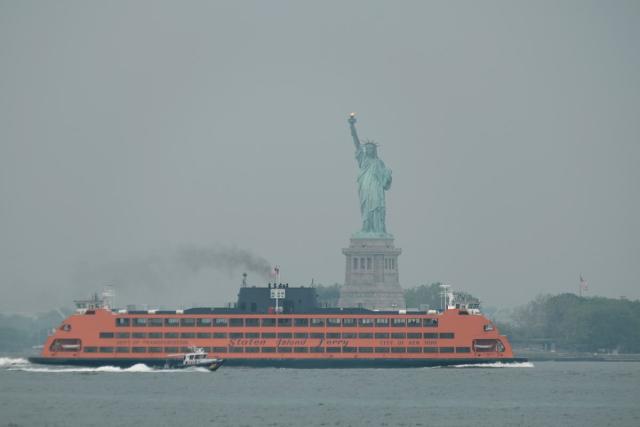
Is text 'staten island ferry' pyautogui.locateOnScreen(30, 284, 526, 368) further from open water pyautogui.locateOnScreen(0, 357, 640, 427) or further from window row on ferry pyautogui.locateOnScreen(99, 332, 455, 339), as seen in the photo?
open water pyautogui.locateOnScreen(0, 357, 640, 427)

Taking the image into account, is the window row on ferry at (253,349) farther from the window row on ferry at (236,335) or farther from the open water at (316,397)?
the open water at (316,397)

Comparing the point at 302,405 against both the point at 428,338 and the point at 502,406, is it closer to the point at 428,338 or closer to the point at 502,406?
the point at 502,406

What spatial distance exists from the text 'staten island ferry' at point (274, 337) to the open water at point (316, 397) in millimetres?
1408

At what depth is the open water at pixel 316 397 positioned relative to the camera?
119000mm

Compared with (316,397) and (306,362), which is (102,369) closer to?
(306,362)

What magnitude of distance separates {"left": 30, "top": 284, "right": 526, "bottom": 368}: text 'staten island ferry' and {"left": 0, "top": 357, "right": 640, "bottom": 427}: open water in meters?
1.41

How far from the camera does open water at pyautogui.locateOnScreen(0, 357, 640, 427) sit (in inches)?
4685

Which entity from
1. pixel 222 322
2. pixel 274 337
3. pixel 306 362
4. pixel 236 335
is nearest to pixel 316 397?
pixel 306 362

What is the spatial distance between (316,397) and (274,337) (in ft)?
105

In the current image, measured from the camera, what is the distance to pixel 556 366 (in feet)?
630

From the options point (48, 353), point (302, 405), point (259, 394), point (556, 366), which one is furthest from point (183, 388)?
point (556, 366)

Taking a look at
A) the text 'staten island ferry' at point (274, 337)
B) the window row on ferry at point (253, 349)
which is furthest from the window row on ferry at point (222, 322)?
the window row on ferry at point (253, 349)

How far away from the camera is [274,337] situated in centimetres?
16650

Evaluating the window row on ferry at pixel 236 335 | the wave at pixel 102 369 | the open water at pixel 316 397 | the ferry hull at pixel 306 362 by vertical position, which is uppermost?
the window row on ferry at pixel 236 335
